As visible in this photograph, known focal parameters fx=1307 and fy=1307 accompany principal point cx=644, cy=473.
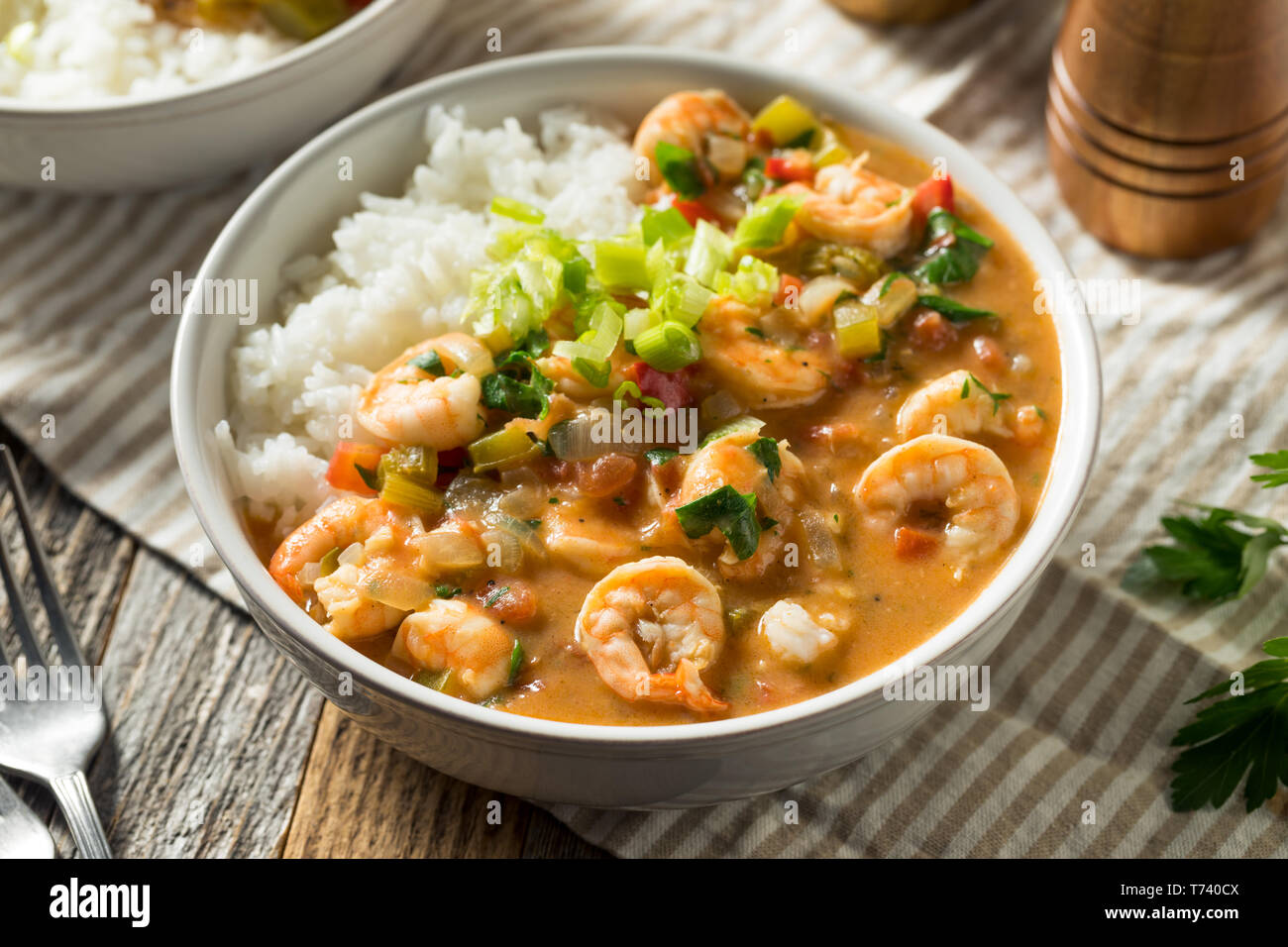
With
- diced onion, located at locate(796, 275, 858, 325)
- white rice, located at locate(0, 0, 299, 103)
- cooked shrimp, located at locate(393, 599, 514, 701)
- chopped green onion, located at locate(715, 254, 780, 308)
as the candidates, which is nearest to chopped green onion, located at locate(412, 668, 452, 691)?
cooked shrimp, located at locate(393, 599, 514, 701)

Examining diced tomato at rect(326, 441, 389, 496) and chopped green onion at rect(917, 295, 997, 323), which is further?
chopped green onion at rect(917, 295, 997, 323)

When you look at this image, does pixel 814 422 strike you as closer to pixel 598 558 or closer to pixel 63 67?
pixel 598 558

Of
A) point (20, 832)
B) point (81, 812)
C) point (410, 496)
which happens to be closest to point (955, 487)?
point (410, 496)

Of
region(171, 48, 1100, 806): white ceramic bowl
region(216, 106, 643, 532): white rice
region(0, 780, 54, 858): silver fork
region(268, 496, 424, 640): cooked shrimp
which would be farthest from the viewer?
region(216, 106, 643, 532): white rice

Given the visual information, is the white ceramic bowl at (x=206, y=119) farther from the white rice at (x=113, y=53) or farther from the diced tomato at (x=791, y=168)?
the diced tomato at (x=791, y=168)

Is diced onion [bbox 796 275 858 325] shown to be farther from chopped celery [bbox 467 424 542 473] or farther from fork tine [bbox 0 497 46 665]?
fork tine [bbox 0 497 46 665]

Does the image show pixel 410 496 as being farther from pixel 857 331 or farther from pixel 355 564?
pixel 857 331

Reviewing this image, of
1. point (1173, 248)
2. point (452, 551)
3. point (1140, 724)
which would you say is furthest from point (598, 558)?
point (1173, 248)
